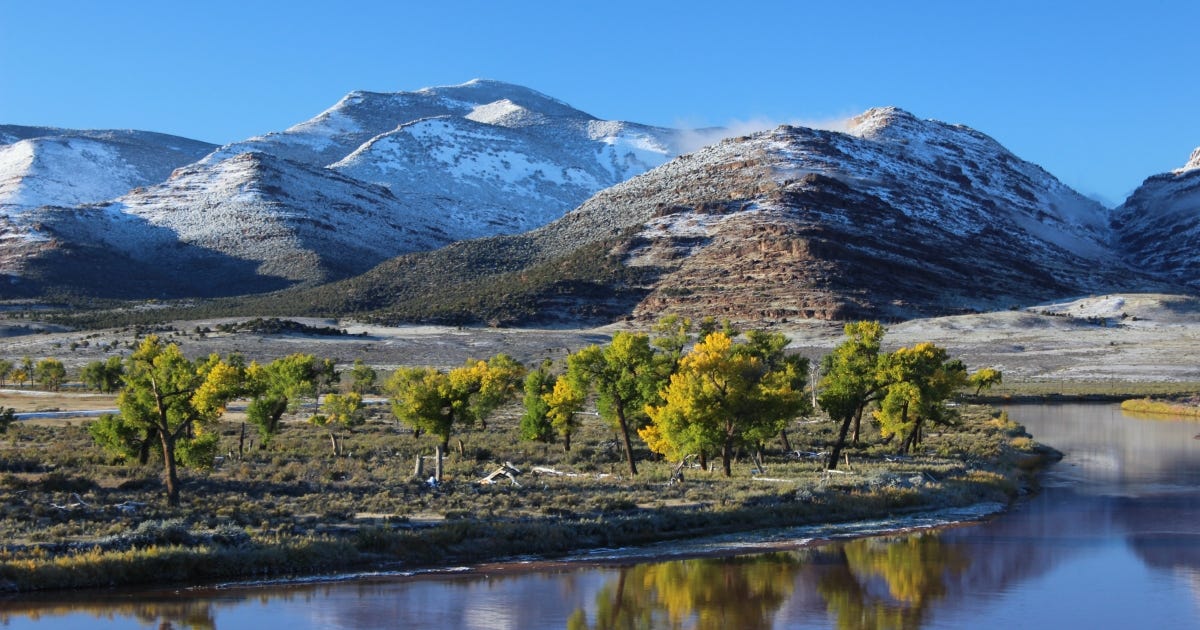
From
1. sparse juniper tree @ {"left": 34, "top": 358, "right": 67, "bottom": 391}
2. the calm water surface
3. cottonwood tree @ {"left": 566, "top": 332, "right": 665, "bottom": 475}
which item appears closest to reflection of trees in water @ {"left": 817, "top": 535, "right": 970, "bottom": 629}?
the calm water surface

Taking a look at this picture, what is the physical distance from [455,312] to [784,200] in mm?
55862

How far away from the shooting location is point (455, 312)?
134 metres

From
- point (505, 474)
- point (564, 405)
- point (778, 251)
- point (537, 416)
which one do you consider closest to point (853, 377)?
point (564, 405)

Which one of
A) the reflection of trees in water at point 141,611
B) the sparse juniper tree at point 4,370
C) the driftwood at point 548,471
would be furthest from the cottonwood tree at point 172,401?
the sparse juniper tree at point 4,370

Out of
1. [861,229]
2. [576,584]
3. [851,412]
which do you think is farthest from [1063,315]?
[576,584]

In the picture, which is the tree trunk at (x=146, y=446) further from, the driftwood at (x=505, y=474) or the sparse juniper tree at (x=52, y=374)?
the sparse juniper tree at (x=52, y=374)

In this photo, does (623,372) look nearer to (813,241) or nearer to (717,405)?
(717,405)

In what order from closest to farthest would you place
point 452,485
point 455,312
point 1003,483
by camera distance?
point 452,485 → point 1003,483 → point 455,312

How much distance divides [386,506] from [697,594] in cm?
1036

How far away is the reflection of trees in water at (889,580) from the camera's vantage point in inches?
934

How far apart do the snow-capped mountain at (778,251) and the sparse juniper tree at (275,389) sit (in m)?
77.2

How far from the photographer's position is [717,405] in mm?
38781

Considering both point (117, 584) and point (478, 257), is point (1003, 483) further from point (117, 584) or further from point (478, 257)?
point (478, 257)

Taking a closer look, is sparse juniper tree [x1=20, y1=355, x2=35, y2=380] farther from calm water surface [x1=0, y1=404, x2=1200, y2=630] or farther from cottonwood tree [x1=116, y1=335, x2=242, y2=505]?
calm water surface [x1=0, y1=404, x2=1200, y2=630]
